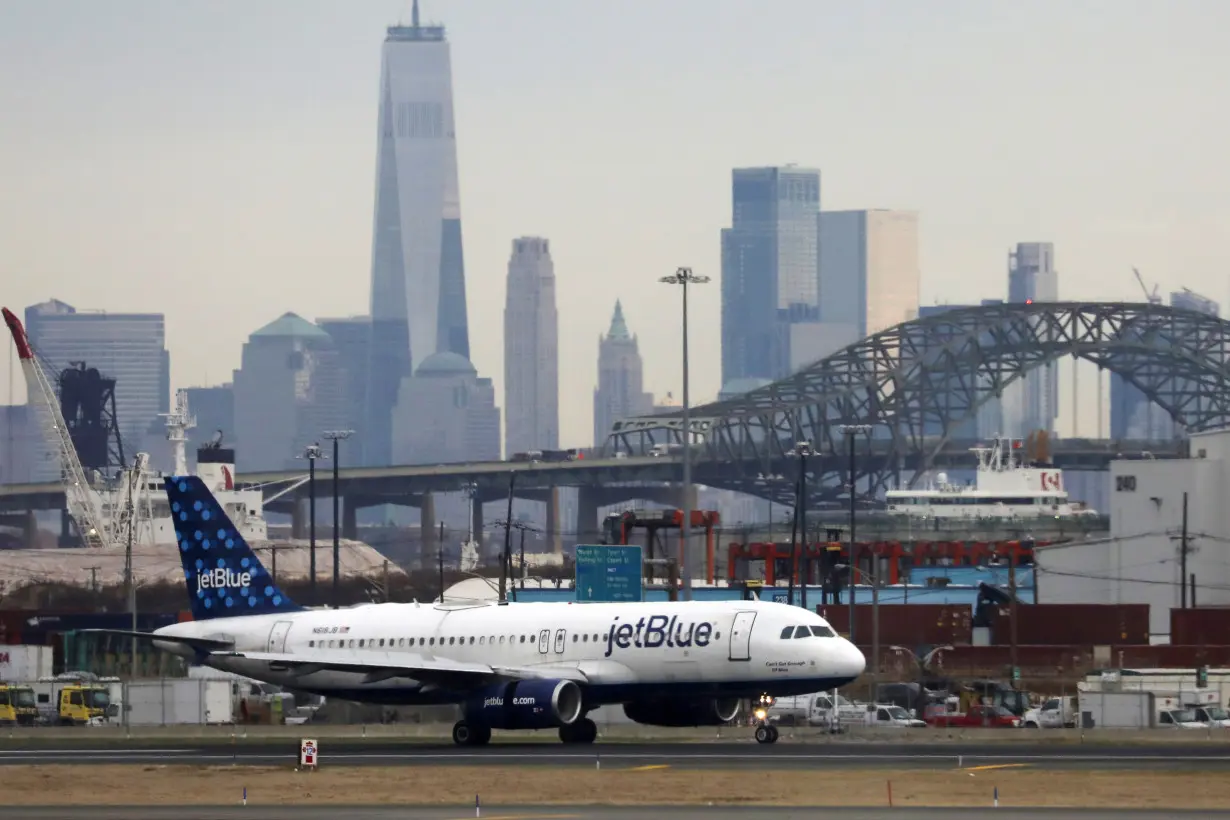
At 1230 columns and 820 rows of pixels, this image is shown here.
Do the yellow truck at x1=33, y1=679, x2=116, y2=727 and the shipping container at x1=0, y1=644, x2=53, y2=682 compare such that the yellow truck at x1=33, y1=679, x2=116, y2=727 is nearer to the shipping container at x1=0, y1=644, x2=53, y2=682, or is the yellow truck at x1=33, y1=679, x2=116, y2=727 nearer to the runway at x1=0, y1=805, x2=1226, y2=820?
the shipping container at x1=0, y1=644, x2=53, y2=682

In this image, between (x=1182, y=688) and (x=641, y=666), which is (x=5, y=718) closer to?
(x=641, y=666)

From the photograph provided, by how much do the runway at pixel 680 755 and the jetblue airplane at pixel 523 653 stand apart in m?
1.35

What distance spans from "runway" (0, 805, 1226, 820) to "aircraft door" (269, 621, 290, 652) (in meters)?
23.1

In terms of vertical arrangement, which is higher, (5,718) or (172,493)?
(172,493)

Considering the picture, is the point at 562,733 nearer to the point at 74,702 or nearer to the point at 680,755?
the point at 680,755

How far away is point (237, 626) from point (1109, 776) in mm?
29876

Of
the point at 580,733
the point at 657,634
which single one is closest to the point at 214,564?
the point at 580,733

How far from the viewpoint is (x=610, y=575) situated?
98875 millimetres

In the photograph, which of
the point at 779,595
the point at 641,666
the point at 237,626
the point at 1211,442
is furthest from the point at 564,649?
the point at 1211,442

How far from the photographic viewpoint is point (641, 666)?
204 ft

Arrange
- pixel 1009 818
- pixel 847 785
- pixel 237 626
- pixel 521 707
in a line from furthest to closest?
1. pixel 237 626
2. pixel 521 707
3. pixel 847 785
4. pixel 1009 818

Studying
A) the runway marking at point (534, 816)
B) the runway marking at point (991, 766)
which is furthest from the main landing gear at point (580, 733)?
the runway marking at point (534, 816)

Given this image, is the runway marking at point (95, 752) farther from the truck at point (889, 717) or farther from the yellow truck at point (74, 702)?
the truck at point (889, 717)

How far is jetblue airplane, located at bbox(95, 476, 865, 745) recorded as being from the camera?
61.2 metres
